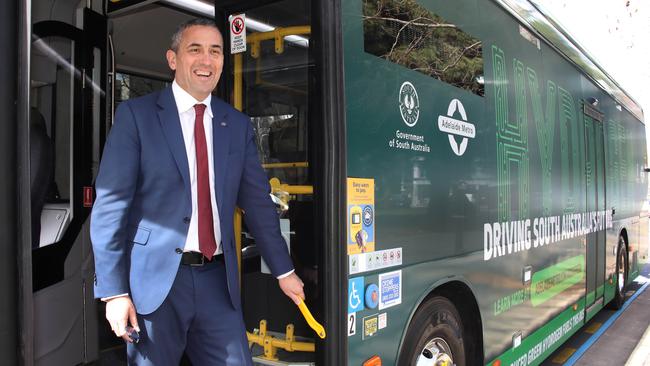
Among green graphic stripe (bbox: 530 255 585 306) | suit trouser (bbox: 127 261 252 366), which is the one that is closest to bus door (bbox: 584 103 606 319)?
green graphic stripe (bbox: 530 255 585 306)

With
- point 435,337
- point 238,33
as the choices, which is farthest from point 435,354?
point 238,33

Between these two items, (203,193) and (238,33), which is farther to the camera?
(238,33)

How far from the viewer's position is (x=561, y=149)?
471 cm

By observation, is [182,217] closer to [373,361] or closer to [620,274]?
[373,361]

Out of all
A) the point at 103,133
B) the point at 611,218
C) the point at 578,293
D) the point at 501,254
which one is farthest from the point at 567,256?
the point at 103,133

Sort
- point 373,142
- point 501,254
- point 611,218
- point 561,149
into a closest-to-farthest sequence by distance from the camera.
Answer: point 373,142, point 501,254, point 561,149, point 611,218

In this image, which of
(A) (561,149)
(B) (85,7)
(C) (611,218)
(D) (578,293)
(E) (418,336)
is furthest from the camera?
(C) (611,218)

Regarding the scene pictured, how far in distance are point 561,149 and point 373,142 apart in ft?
9.94

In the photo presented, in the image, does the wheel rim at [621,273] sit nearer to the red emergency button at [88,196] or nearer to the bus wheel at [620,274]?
the bus wheel at [620,274]

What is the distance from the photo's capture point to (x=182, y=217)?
6.43 ft

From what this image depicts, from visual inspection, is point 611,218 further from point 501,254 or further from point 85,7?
point 85,7

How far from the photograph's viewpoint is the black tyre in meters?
7.19

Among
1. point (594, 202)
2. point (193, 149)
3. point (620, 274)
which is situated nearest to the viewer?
point (193, 149)

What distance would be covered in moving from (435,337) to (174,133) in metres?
1.79
